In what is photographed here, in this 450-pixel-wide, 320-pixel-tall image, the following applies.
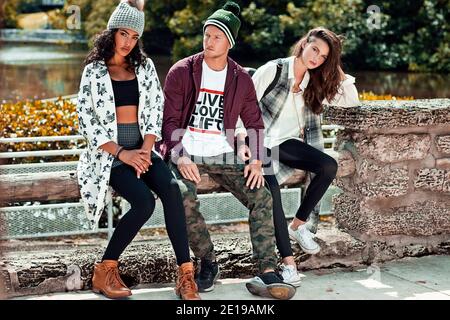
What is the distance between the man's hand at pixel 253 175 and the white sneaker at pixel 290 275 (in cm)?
48

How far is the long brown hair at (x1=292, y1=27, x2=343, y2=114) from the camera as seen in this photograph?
4.35 m

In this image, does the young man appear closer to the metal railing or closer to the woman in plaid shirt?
the woman in plaid shirt

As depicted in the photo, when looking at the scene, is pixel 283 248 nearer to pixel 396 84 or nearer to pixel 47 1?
pixel 396 84

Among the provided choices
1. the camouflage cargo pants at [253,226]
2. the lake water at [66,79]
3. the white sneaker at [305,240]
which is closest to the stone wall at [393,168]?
the white sneaker at [305,240]

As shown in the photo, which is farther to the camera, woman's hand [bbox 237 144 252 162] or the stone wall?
the stone wall

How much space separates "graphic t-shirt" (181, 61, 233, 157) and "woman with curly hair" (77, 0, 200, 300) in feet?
0.65

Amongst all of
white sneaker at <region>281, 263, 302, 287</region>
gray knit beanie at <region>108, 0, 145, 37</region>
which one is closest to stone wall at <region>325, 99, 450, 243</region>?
white sneaker at <region>281, 263, 302, 287</region>

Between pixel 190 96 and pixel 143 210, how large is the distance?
68 cm

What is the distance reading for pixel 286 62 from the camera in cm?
441

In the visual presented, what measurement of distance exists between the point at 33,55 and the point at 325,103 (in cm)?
2163

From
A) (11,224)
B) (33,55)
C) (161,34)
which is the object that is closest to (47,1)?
(33,55)

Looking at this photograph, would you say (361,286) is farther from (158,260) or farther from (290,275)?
(158,260)

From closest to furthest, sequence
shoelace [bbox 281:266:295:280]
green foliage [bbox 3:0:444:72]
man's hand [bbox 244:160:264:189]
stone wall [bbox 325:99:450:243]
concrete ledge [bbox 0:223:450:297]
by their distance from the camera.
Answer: concrete ledge [bbox 0:223:450:297] → man's hand [bbox 244:160:264:189] → shoelace [bbox 281:266:295:280] → stone wall [bbox 325:99:450:243] → green foliage [bbox 3:0:444:72]

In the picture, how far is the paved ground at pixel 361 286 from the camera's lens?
395 cm
